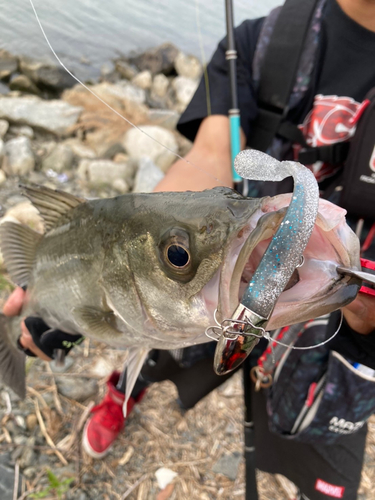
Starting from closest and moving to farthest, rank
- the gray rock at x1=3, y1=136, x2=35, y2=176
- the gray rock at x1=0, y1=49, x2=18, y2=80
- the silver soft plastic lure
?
1. the silver soft plastic lure
2. the gray rock at x1=3, y1=136, x2=35, y2=176
3. the gray rock at x1=0, y1=49, x2=18, y2=80

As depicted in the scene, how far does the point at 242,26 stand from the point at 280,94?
708 mm

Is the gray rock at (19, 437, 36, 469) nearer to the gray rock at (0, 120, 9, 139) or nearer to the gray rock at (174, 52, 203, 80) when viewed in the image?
the gray rock at (0, 120, 9, 139)

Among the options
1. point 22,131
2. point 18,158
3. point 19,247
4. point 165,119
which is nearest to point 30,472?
point 19,247

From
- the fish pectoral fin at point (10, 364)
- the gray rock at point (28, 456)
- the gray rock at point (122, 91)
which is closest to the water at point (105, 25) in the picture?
the gray rock at point (122, 91)

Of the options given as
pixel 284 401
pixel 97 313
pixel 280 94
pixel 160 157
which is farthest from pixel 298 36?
pixel 160 157

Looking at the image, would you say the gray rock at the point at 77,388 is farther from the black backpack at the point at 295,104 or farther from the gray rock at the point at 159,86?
the gray rock at the point at 159,86

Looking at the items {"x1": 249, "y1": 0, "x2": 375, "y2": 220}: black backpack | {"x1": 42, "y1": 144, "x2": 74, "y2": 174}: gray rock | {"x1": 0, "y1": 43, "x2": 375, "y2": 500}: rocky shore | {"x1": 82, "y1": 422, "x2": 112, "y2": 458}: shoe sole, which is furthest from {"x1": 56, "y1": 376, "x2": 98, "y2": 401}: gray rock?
{"x1": 42, "y1": 144, "x2": 74, "y2": 174}: gray rock

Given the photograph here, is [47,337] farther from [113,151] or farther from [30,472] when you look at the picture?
[113,151]

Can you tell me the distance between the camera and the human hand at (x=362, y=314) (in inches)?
46.1

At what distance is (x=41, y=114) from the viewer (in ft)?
23.3

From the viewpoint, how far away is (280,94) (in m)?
2.26

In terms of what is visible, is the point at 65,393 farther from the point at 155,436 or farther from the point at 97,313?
the point at 97,313

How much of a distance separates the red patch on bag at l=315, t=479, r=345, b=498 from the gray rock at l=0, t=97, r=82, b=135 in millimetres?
7196

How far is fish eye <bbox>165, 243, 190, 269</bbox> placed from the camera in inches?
43.9
